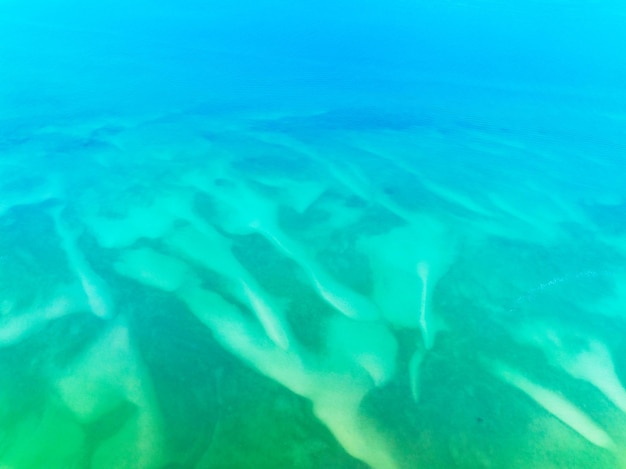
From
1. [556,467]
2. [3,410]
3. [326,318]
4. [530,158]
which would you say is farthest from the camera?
[530,158]

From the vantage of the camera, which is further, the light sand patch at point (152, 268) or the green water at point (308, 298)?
the light sand patch at point (152, 268)

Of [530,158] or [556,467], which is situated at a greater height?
[530,158]

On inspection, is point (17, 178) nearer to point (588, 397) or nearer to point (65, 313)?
point (65, 313)

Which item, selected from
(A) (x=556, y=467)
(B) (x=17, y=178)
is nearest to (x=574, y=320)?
(A) (x=556, y=467)

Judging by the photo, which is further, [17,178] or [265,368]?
[17,178]

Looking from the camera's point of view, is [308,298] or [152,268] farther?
[152,268]

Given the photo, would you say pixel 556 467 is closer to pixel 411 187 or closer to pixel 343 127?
pixel 411 187

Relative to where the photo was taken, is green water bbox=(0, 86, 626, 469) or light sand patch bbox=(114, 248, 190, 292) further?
light sand patch bbox=(114, 248, 190, 292)

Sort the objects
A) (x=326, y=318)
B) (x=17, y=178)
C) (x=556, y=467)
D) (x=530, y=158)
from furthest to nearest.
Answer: (x=530, y=158)
(x=17, y=178)
(x=326, y=318)
(x=556, y=467)

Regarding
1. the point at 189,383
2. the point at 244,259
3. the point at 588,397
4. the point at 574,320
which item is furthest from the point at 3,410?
the point at 574,320
